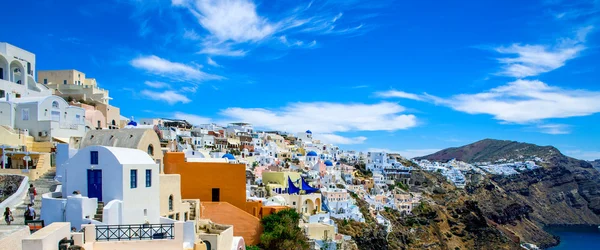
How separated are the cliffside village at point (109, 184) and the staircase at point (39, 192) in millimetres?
59

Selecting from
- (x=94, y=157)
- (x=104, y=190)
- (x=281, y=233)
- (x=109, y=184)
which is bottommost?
(x=281, y=233)

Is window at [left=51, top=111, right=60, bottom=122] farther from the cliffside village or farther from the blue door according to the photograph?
the blue door

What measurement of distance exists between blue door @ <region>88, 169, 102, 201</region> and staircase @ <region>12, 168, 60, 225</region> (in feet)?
6.38

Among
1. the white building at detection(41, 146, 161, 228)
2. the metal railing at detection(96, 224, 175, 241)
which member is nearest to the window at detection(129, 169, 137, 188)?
the white building at detection(41, 146, 161, 228)

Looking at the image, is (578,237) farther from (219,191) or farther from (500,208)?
(219,191)

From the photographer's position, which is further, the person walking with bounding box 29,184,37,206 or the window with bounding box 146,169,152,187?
the person walking with bounding box 29,184,37,206

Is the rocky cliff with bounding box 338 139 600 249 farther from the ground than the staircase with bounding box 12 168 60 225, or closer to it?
closer to it

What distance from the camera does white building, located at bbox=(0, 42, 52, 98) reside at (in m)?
33.1

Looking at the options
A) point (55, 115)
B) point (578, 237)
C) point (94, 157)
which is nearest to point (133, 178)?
point (94, 157)

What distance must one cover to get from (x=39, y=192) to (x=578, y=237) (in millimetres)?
120097

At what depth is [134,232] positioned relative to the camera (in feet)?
43.6

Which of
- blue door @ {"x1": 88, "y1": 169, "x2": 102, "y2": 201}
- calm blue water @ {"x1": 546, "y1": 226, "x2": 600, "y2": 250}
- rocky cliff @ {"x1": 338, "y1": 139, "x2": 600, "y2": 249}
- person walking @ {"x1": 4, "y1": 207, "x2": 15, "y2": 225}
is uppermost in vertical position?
blue door @ {"x1": 88, "y1": 169, "x2": 102, "y2": 201}

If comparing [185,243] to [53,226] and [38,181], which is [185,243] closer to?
[53,226]

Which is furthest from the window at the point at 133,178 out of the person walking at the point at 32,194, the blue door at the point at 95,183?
the person walking at the point at 32,194
